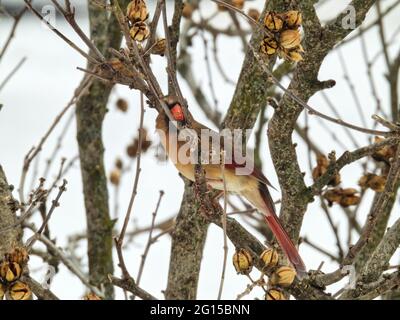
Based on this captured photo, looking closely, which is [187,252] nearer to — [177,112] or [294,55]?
[177,112]

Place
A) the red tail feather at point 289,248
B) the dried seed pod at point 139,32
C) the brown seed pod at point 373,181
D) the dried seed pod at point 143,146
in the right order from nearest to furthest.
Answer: the dried seed pod at point 139,32
the red tail feather at point 289,248
the brown seed pod at point 373,181
the dried seed pod at point 143,146

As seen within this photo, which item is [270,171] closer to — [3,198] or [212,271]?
[212,271]

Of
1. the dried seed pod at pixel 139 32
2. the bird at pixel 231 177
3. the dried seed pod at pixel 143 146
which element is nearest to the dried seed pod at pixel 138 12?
the dried seed pod at pixel 139 32

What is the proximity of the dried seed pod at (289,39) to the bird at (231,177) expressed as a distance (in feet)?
2.02

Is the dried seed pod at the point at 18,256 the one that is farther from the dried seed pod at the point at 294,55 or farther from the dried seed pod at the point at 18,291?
the dried seed pod at the point at 294,55

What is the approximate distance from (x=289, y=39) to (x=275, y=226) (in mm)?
996

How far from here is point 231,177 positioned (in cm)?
306

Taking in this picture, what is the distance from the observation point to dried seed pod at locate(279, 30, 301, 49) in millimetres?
1887

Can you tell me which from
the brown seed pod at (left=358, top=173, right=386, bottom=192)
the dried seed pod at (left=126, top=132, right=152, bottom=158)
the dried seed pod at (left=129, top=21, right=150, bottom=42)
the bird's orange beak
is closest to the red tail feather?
the brown seed pod at (left=358, top=173, right=386, bottom=192)

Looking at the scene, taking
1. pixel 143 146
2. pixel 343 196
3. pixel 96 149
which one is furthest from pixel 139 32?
pixel 143 146

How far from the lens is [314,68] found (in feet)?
7.77

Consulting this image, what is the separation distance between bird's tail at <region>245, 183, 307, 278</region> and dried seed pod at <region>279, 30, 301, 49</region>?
80 centimetres

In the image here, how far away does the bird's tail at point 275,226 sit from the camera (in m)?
2.55
